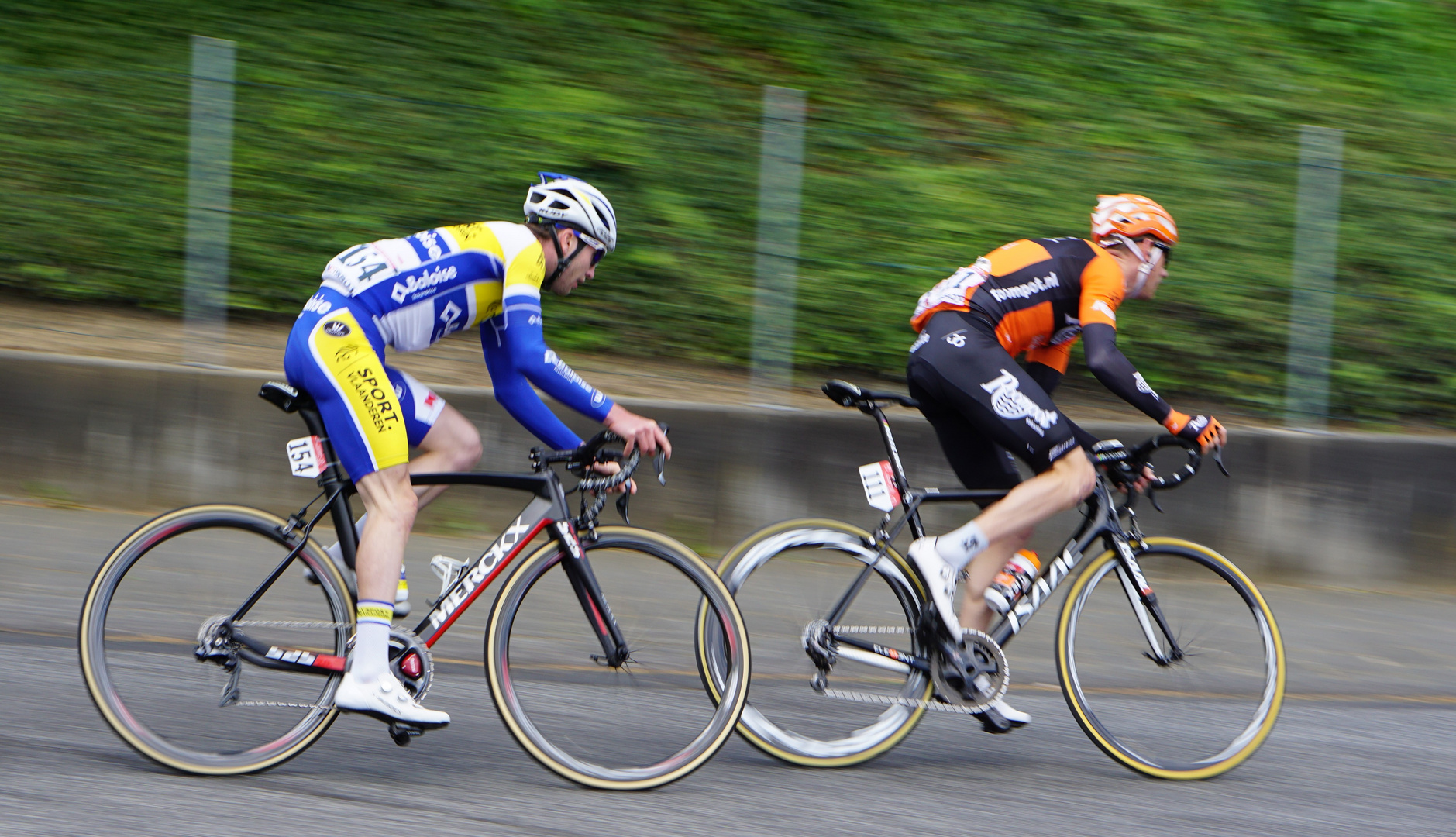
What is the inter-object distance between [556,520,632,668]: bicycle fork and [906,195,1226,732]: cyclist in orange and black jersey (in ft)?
3.45

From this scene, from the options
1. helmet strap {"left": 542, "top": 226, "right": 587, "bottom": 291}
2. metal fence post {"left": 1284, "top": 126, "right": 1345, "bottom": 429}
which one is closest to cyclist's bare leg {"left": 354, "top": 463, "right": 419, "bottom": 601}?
helmet strap {"left": 542, "top": 226, "right": 587, "bottom": 291}

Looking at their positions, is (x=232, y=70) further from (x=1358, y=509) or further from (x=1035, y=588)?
(x=1358, y=509)

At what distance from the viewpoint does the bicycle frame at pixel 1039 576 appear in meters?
4.45

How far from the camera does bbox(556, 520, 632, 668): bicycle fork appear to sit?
403 centimetres

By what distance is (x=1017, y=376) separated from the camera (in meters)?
4.50

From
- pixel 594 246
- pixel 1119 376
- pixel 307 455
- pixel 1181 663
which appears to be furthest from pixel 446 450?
pixel 1181 663

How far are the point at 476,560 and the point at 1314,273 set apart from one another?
5.78 m

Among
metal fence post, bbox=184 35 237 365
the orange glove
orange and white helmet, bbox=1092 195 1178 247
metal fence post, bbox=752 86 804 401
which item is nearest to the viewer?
the orange glove

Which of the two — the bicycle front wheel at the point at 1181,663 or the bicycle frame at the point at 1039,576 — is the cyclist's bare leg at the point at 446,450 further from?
the bicycle front wheel at the point at 1181,663

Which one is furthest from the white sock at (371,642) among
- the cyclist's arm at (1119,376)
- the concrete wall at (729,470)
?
the concrete wall at (729,470)

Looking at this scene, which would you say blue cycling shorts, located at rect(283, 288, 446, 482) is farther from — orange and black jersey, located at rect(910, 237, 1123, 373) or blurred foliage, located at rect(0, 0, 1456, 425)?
blurred foliage, located at rect(0, 0, 1456, 425)

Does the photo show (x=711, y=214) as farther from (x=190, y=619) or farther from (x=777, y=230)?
(x=190, y=619)

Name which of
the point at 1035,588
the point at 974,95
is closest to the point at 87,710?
the point at 1035,588

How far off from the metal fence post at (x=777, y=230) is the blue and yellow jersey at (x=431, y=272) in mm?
3703
